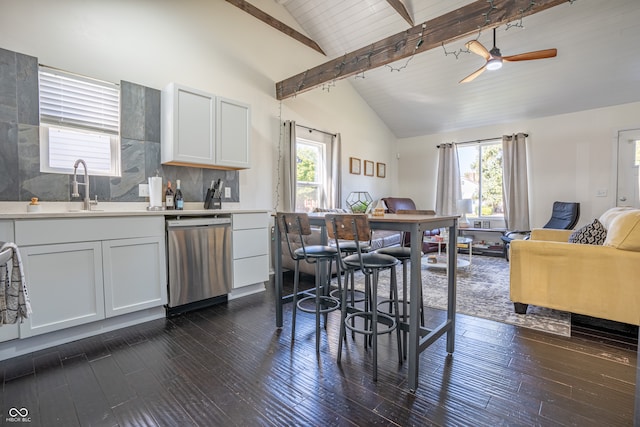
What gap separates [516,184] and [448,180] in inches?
49.3

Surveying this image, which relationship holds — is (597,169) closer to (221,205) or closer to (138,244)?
(221,205)

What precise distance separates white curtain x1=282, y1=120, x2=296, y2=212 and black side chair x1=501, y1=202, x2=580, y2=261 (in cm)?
355

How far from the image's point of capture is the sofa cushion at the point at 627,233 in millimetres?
2205

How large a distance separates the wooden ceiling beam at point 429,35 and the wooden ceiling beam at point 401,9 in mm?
1128

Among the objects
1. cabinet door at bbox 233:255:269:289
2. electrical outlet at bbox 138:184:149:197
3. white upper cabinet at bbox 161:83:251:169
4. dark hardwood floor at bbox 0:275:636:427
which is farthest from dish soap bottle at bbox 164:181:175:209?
dark hardwood floor at bbox 0:275:636:427

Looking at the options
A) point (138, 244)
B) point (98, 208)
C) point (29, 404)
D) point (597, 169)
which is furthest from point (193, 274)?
point (597, 169)

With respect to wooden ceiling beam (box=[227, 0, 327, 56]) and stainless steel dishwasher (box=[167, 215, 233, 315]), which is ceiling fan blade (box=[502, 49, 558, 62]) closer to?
wooden ceiling beam (box=[227, 0, 327, 56])

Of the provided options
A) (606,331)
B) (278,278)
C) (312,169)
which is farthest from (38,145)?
(606,331)

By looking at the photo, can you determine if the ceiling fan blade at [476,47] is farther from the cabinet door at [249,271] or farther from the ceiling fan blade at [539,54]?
the cabinet door at [249,271]

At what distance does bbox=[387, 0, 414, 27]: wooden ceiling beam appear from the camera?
393 centimetres

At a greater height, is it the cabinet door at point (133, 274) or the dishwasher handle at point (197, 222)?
the dishwasher handle at point (197, 222)

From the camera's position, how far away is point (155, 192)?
295cm

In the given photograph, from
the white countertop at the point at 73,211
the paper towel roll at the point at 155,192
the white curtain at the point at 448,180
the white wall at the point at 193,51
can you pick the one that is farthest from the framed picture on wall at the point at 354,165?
the paper towel roll at the point at 155,192

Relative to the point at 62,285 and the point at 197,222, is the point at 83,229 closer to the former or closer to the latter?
the point at 62,285
